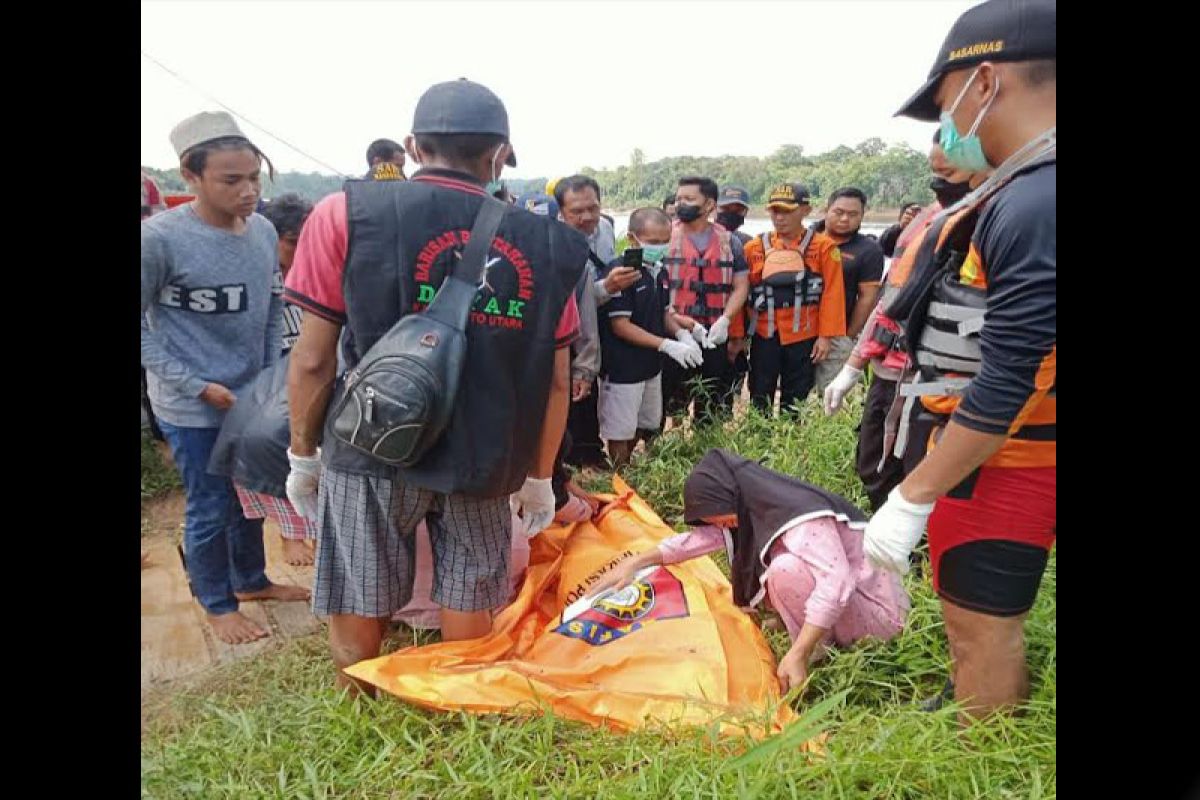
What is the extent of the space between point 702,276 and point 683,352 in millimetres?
728

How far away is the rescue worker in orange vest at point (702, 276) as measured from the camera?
4648 millimetres

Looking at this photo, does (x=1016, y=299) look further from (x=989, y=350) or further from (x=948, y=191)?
(x=948, y=191)

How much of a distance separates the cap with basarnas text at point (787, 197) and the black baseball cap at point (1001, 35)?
3055 millimetres

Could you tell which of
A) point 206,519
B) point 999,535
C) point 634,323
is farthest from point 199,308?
point 999,535

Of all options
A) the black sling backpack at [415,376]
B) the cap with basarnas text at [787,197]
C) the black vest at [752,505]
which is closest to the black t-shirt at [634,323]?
the cap with basarnas text at [787,197]

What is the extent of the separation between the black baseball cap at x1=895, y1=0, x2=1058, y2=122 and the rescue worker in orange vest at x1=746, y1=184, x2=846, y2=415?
120 inches

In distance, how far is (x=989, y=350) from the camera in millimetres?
1467

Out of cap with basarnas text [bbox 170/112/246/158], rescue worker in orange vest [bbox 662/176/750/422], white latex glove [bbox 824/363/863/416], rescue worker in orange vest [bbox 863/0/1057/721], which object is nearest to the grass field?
rescue worker in orange vest [bbox 863/0/1057/721]

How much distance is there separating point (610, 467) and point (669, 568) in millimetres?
1597

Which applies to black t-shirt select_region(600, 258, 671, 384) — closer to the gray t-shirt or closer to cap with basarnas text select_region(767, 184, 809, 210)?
cap with basarnas text select_region(767, 184, 809, 210)

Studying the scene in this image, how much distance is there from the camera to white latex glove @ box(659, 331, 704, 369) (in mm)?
4180

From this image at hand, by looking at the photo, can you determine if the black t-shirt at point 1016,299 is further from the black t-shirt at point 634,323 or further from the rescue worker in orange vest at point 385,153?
the rescue worker in orange vest at point 385,153
